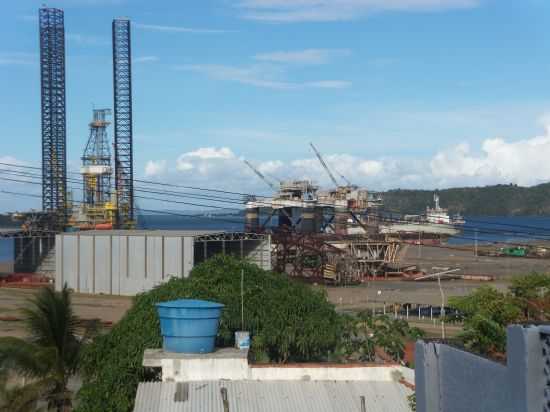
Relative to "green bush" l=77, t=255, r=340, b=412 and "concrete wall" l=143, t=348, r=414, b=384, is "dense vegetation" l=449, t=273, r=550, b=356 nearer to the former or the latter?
"concrete wall" l=143, t=348, r=414, b=384

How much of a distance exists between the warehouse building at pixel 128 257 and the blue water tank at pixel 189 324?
34.8 metres

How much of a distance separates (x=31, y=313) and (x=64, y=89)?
70522 mm

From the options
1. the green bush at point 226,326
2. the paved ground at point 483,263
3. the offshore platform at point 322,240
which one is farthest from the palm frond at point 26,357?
the paved ground at point 483,263

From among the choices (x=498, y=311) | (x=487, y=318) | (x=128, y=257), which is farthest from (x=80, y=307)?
(x=487, y=318)

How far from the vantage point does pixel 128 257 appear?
54.1 meters

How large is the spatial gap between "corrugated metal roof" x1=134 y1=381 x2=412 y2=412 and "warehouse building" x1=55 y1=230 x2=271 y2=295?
35.4 m

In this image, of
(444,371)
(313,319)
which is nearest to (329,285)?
(313,319)

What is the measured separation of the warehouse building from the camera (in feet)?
170

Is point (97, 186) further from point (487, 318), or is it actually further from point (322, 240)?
point (487, 318)

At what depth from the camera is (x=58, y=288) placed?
57000 mm

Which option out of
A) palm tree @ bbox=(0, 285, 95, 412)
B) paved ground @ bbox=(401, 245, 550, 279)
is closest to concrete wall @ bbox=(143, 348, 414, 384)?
palm tree @ bbox=(0, 285, 95, 412)

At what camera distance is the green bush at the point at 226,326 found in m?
17.1

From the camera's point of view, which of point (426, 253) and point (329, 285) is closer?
point (329, 285)

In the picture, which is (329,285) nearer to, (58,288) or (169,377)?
(58,288)
